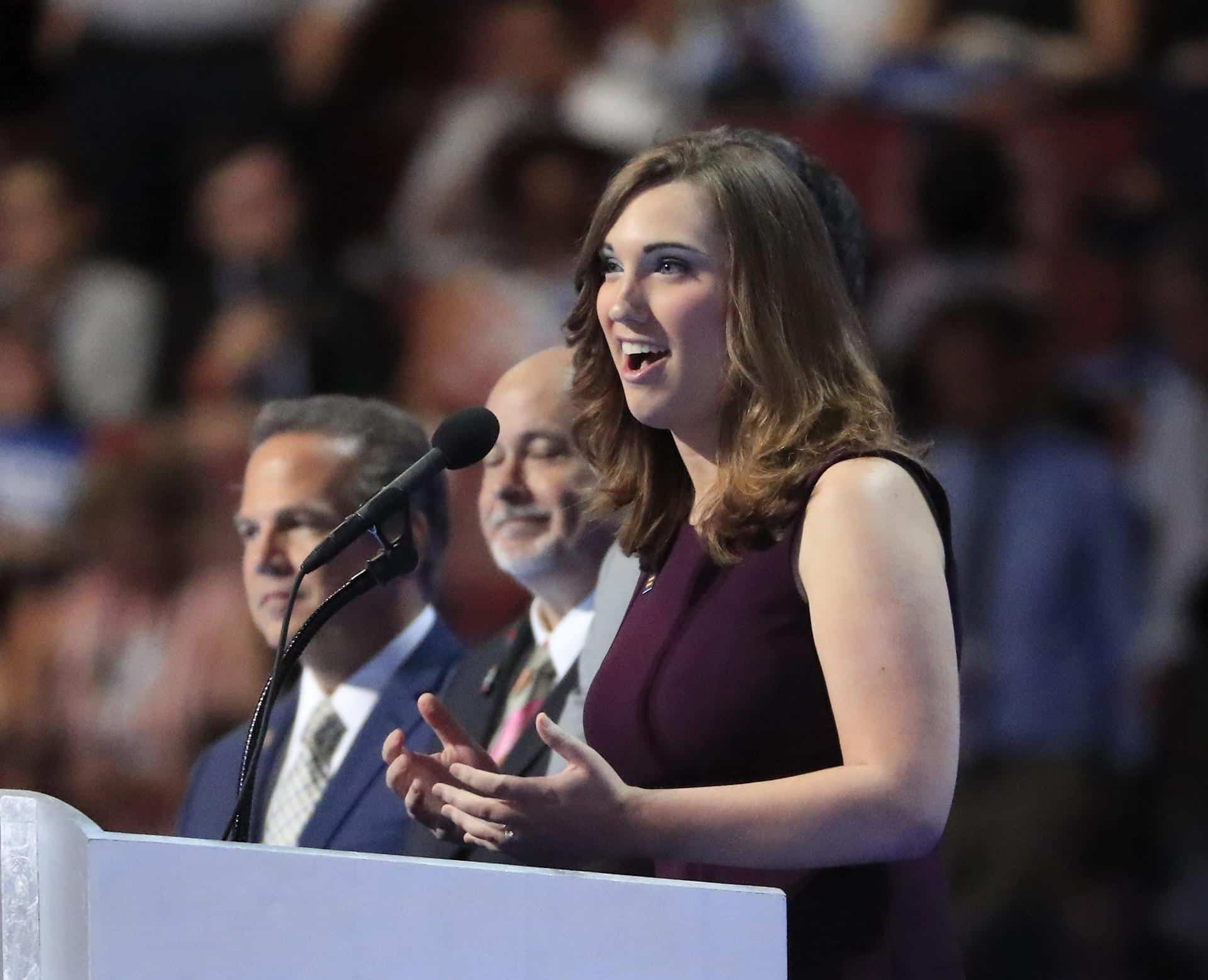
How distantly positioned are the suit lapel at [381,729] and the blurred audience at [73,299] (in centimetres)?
337

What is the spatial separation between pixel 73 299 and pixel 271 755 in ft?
12.1

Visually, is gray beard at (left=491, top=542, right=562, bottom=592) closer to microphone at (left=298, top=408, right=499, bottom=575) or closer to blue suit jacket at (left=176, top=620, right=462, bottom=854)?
blue suit jacket at (left=176, top=620, right=462, bottom=854)

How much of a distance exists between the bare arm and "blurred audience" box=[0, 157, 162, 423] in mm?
3979

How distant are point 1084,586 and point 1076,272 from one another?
79 centimetres

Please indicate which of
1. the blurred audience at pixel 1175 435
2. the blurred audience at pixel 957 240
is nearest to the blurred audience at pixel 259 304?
the blurred audience at pixel 957 240

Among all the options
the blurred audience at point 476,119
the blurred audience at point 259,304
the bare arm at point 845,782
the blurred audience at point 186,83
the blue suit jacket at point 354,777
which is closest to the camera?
the bare arm at point 845,782

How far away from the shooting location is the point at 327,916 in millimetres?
1244

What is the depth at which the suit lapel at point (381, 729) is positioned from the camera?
5.79ft

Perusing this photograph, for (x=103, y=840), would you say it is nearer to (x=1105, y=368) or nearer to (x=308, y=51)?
(x=1105, y=368)

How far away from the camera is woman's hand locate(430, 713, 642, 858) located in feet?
4.19

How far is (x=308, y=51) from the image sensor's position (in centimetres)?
534

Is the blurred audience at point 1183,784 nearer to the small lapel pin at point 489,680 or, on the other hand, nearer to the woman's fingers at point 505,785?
the small lapel pin at point 489,680

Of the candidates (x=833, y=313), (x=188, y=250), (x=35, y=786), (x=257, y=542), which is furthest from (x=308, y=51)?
(x=833, y=313)

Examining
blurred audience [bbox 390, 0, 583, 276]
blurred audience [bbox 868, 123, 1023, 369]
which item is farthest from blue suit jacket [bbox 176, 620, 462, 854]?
blurred audience [bbox 390, 0, 583, 276]
